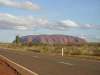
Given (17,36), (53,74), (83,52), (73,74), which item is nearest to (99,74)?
(73,74)

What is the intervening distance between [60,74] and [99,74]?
1.88 meters

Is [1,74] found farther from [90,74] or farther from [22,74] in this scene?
[90,74]

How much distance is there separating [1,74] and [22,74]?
5.21 feet

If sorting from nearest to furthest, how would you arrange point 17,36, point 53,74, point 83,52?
point 53,74 → point 83,52 → point 17,36

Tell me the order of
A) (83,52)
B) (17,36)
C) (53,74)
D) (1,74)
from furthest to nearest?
(17,36) → (83,52) → (53,74) → (1,74)

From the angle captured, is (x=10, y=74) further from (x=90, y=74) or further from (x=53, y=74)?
(x=90, y=74)

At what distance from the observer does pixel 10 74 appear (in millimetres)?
11305

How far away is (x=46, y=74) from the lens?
1162cm

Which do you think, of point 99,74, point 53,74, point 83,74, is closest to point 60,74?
point 53,74

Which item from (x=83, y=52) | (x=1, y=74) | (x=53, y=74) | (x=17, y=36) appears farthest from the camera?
(x=17, y=36)

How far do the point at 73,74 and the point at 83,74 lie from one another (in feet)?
1.60

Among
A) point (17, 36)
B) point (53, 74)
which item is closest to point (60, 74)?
point (53, 74)

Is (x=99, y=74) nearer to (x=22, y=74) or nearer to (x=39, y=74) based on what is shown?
(x=39, y=74)

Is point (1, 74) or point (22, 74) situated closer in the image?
point (1, 74)
